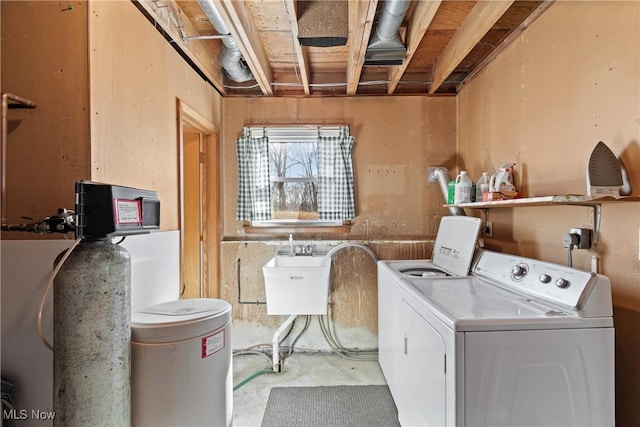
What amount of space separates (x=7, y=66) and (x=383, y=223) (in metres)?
2.54

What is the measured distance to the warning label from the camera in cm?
120

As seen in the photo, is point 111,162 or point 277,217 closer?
point 111,162

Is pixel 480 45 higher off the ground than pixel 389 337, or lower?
higher

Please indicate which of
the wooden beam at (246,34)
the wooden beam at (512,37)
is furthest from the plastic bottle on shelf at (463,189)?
the wooden beam at (246,34)

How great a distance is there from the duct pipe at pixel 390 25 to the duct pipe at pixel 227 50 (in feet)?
2.99

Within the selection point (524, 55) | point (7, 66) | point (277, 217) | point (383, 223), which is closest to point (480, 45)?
point (524, 55)

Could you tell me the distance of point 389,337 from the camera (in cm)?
192

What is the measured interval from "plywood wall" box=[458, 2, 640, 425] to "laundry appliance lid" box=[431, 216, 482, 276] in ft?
0.92

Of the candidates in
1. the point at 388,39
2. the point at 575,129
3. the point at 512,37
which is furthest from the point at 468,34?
the point at 575,129

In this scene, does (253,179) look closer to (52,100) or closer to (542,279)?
(52,100)

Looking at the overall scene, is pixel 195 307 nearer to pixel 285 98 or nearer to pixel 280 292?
pixel 280 292

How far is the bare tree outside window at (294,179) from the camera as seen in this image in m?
2.71

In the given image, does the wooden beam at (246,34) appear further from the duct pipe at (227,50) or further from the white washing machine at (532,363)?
the white washing machine at (532,363)

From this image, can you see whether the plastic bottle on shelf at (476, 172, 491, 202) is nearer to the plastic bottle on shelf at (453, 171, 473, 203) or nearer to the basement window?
the plastic bottle on shelf at (453, 171, 473, 203)
